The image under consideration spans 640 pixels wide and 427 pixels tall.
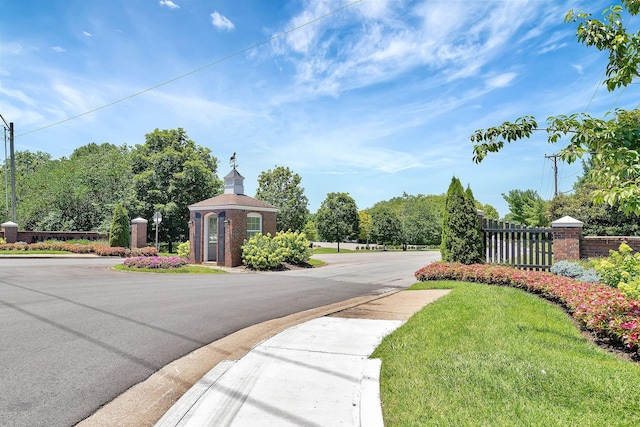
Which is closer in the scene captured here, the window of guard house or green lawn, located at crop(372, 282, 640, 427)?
green lawn, located at crop(372, 282, 640, 427)

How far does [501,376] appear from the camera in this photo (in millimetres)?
4109

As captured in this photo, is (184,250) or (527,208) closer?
(184,250)

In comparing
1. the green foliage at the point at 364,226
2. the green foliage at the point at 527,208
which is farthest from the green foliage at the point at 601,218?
the green foliage at the point at 364,226

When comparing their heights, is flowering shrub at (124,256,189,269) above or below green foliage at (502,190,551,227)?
below

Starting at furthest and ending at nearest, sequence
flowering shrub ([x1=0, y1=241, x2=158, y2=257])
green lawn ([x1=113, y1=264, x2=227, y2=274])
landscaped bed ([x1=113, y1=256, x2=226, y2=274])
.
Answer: flowering shrub ([x1=0, y1=241, x2=158, y2=257])
landscaped bed ([x1=113, y1=256, x2=226, y2=274])
green lawn ([x1=113, y1=264, x2=227, y2=274])

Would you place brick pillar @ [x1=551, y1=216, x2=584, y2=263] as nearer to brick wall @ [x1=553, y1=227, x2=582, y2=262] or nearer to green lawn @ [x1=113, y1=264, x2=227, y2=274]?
brick wall @ [x1=553, y1=227, x2=582, y2=262]

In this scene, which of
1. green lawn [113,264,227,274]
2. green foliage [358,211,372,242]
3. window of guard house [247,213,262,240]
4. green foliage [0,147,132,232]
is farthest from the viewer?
green foliage [358,211,372,242]

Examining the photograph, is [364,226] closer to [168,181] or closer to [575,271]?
[168,181]

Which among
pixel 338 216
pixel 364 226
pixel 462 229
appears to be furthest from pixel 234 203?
pixel 364 226

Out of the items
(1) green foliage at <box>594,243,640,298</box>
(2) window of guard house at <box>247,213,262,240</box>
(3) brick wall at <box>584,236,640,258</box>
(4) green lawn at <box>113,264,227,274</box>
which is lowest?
(4) green lawn at <box>113,264,227,274</box>

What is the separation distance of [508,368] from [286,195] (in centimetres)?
4019

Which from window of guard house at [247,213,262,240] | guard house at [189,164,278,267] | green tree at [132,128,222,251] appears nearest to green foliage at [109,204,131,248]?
green tree at [132,128,222,251]

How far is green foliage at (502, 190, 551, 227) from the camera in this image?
3590 cm

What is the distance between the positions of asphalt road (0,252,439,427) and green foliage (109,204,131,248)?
15302 millimetres
